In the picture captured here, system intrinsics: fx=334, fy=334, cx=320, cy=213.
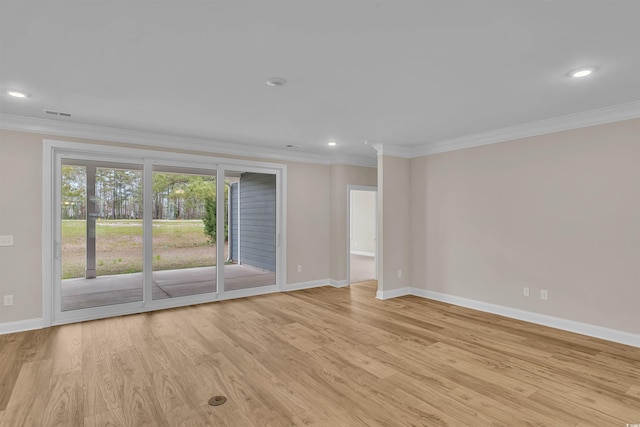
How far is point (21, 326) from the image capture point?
4059 millimetres

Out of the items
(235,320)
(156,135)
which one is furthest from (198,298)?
(156,135)

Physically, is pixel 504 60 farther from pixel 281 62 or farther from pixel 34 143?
pixel 34 143

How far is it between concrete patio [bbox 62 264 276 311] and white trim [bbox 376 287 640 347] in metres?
2.35

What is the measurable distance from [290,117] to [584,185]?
3568 mm

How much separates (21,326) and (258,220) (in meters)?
3.46

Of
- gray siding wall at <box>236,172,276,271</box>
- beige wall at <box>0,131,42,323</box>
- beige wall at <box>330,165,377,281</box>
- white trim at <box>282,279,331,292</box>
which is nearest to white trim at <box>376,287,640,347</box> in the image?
beige wall at <box>330,165,377,281</box>

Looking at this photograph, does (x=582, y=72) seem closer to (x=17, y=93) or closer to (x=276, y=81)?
(x=276, y=81)

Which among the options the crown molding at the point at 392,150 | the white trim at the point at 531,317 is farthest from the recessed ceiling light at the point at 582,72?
the crown molding at the point at 392,150

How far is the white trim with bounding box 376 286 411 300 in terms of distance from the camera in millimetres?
5594

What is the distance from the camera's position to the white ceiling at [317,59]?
1931mm

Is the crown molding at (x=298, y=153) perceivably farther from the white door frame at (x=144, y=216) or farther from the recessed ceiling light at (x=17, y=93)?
the recessed ceiling light at (x=17, y=93)

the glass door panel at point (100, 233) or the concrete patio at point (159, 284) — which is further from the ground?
the glass door panel at point (100, 233)

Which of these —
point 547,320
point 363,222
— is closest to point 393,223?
point 547,320

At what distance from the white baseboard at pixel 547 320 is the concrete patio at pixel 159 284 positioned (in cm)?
311
